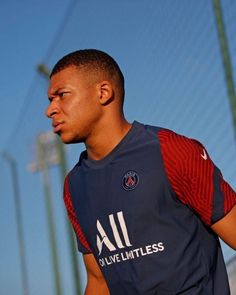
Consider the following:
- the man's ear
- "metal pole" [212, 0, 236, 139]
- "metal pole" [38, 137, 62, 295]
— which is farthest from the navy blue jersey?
"metal pole" [38, 137, 62, 295]

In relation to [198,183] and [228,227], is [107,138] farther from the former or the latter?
[228,227]

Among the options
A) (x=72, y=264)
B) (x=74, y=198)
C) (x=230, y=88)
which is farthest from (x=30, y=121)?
(x=74, y=198)

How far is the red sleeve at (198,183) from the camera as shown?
84.3 inches

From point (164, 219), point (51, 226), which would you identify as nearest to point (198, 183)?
point (164, 219)

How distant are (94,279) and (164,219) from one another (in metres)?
0.55

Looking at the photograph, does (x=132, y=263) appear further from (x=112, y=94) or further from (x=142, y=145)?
(x=112, y=94)

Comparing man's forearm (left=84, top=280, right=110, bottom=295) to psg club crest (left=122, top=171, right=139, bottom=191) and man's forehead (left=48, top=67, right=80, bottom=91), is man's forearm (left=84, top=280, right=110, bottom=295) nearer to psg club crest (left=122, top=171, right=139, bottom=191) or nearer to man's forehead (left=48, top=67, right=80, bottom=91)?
psg club crest (left=122, top=171, right=139, bottom=191)

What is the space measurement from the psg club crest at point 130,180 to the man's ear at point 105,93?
0.28m

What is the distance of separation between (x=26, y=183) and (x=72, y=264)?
10.6 feet

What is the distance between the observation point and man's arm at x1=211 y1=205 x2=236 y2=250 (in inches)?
84.4

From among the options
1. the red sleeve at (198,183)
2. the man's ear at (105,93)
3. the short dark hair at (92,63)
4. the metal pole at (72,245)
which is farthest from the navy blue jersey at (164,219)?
the metal pole at (72,245)

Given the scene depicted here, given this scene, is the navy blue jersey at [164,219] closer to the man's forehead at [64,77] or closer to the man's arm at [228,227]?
the man's arm at [228,227]

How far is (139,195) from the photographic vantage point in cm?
221

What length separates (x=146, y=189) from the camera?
86.5 inches
